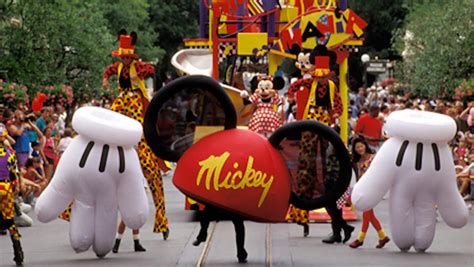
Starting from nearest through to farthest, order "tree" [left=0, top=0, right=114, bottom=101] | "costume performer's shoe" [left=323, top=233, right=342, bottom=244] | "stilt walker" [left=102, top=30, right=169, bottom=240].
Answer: "stilt walker" [left=102, top=30, right=169, bottom=240], "costume performer's shoe" [left=323, top=233, right=342, bottom=244], "tree" [left=0, top=0, right=114, bottom=101]

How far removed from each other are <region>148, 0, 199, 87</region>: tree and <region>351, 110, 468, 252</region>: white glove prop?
6093 cm

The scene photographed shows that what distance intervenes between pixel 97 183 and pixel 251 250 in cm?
226

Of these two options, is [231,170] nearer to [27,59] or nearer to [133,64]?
[133,64]

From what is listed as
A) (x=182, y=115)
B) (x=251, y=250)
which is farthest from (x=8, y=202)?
(x=251, y=250)

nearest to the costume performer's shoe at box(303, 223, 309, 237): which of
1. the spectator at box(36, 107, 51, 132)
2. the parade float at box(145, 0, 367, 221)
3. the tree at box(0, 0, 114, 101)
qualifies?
the parade float at box(145, 0, 367, 221)

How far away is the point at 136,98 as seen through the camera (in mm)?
18391

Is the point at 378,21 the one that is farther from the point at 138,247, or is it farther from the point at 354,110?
the point at 138,247

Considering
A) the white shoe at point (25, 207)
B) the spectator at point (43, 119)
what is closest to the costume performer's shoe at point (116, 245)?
the white shoe at point (25, 207)

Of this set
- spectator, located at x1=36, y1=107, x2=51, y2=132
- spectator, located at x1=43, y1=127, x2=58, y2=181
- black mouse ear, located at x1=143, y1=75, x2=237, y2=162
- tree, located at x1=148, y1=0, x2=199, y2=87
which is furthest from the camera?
tree, located at x1=148, y1=0, x2=199, y2=87

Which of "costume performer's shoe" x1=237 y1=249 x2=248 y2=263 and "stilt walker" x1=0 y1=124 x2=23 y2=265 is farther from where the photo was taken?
"stilt walker" x1=0 y1=124 x2=23 y2=265

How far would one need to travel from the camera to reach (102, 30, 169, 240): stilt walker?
18359 mm

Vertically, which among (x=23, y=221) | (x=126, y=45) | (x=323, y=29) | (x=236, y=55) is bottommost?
(x=23, y=221)

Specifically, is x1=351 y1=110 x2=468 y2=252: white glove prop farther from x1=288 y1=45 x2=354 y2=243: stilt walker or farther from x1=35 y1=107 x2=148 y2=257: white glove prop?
x1=35 y1=107 x2=148 y2=257: white glove prop

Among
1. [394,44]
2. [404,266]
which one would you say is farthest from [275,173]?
[394,44]
